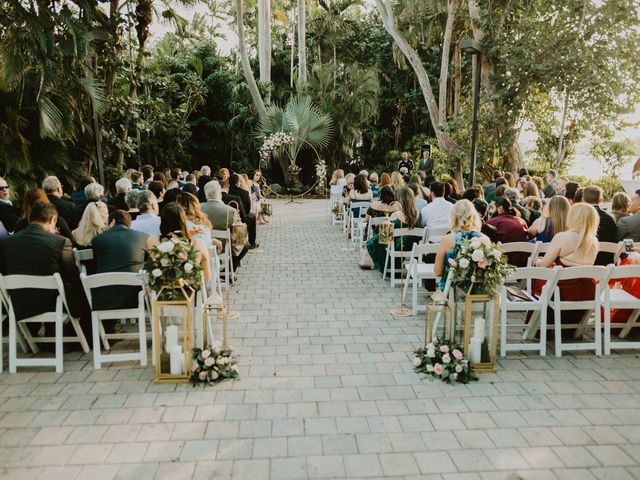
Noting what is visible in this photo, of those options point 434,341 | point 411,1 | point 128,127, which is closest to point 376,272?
point 434,341

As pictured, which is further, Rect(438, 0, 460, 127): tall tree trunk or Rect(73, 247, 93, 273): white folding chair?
Rect(438, 0, 460, 127): tall tree trunk

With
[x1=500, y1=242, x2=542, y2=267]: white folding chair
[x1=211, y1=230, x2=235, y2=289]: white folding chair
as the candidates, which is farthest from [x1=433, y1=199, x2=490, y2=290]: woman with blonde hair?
[x1=211, y1=230, x2=235, y2=289]: white folding chair

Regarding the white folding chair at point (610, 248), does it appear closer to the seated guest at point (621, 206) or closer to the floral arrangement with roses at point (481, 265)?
the seated guest at point (621, 206)

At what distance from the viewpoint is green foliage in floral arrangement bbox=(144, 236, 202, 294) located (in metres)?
4.35

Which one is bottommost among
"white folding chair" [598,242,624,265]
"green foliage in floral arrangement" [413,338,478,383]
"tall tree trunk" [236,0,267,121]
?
"green foliage in floral arrangement" [413,338,478,383]

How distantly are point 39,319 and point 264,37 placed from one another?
1941 cm

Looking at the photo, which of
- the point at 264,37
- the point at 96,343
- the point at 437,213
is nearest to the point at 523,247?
the point at 437,213

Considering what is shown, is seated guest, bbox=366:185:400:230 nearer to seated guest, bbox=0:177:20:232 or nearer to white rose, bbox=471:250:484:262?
white rose, bbox=471:250:484:262

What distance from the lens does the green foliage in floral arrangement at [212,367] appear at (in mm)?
4422

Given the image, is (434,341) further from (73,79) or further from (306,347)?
(73,79)

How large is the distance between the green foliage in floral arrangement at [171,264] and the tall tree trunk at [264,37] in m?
18.6

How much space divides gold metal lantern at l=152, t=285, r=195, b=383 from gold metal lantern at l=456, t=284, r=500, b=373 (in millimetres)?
2402

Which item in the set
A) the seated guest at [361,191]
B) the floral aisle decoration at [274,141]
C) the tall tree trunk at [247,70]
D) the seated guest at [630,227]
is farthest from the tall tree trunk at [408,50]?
the seated guest at [630,227]

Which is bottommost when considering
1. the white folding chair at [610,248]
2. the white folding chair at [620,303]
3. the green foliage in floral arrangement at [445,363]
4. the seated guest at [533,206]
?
the green foliage in floral arrangement at [445,363]
